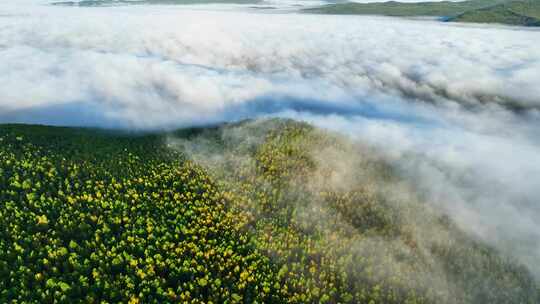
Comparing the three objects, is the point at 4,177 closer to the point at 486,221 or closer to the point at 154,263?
the point at 154,263

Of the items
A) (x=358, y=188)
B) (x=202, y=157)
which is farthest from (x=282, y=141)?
(x=358, y=188)

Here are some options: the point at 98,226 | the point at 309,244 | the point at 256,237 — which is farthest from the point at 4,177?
the point at 309,244

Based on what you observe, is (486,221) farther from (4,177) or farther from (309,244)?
(4,177)

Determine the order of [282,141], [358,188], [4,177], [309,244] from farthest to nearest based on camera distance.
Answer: [282,141] → [358,188] → [4,177] → [309,244]

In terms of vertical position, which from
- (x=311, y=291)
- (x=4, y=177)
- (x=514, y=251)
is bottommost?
(x=514, y=251)

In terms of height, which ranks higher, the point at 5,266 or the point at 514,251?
the point at 5,266

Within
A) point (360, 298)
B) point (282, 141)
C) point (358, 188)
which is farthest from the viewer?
point (282, 141)

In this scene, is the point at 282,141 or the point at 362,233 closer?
the point at 362,233
